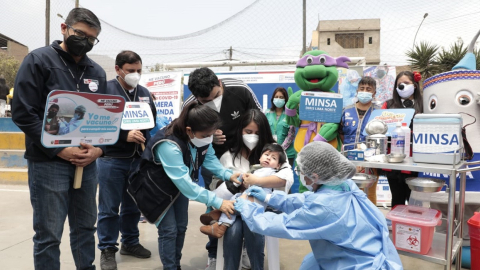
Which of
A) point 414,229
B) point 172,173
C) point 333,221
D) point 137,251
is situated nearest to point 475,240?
point 414,229

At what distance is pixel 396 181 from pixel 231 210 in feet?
5.15

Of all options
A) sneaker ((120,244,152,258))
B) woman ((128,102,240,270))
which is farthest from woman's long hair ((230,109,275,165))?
sneaker ((120,244,152,258))

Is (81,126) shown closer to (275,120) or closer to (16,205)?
(275,120)

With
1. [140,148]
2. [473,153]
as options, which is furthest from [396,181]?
[140,148]

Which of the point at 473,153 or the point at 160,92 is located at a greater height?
the point at 160,92

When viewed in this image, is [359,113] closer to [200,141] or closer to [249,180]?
[249,180]

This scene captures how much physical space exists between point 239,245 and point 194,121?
79 centimetres

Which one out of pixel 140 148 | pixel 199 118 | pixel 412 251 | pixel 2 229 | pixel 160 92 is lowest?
pixel 2 229

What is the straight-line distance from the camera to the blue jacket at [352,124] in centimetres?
322

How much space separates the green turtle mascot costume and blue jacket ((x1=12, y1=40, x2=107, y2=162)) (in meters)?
2.20

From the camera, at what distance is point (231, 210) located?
2004 mm

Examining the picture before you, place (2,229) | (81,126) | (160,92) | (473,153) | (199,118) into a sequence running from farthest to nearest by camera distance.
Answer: (160,92), (2,229), (473,153), (199,118), (81,126)

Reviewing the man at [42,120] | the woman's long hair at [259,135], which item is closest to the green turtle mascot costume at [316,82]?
the woman's long hair at [259,135]

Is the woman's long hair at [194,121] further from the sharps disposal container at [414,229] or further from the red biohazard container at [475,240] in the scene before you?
the red biohazard container at [475,240]
